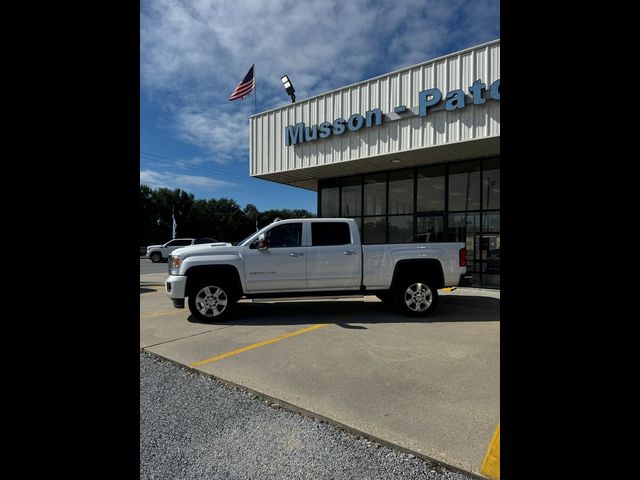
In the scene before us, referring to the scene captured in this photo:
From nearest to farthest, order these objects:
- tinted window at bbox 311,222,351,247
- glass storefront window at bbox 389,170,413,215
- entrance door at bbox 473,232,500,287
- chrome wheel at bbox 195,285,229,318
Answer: chrome wheel at bbox 195,285,229,318
tinted window at bbox 311,222,351,247
entrance door at bbox 473,232,500,287
glass storefront window at bbox 389,170,413,215

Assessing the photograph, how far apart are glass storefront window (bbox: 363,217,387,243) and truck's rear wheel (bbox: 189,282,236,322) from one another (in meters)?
8.14

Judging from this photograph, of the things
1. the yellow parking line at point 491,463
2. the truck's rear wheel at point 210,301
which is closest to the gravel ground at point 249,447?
the yellow parking line at point 491,463

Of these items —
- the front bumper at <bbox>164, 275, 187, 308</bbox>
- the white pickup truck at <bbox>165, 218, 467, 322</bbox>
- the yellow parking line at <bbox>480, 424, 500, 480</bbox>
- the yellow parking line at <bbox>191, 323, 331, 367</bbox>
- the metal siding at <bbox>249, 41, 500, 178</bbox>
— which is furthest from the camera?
the metal siding at <bbox>249, 41, 500, 178</bbox>

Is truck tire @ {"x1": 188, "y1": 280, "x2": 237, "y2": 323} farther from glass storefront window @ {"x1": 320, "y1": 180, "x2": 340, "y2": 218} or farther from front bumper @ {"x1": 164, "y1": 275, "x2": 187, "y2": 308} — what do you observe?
→ glass storefront window @ {"x1": 320, "y1": 180, "x2": 340, "y2": 218}

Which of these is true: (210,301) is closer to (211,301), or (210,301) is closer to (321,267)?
(211,301)

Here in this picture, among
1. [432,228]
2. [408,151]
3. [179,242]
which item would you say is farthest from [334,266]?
[179,242]

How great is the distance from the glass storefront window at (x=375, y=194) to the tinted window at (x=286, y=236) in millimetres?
7111

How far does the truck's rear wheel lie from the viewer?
676cm

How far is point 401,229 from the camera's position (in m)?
13.5

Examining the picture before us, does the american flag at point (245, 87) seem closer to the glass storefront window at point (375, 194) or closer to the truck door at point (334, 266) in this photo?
the glass storefront window at point (375, 194)

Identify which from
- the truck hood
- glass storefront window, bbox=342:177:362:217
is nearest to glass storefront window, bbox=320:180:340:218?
glass storefront window, bbox=342:177:362:217
